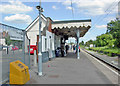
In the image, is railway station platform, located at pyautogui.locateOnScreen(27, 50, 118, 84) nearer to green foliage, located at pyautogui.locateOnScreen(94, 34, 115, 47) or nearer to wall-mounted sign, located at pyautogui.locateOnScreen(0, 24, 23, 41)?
wall-mounted sign, located at pyautogui.locateOnScreen(0, 24, 23, 41)

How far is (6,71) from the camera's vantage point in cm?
626

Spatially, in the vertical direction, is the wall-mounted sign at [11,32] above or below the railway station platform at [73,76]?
above

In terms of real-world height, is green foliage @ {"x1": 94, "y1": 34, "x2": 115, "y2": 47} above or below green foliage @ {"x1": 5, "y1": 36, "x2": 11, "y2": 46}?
above

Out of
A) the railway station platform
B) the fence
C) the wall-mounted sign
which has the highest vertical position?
the wall-mounted sign

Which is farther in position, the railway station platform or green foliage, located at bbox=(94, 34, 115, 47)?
green foliage, located at bbox=(94, 34, 115, 47)

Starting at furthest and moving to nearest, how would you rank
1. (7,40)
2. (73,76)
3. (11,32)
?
(73,76) → (11,32) → (7,40)

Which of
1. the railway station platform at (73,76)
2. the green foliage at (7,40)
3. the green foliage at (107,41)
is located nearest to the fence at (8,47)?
the green foliage at (7,40)

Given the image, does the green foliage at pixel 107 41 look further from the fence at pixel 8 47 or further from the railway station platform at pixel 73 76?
the fence at pixel 8 47

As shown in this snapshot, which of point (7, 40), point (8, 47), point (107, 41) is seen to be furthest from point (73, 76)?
point (107, 41)

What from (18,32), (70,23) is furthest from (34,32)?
(18,32)

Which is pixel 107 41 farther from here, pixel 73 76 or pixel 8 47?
pixel 8 47

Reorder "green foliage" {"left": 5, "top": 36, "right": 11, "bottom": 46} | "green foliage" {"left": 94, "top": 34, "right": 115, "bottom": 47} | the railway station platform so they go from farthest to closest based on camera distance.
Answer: "green foliage" {"left": 94, "top": 34, "right": 115, "bottom": 47}
the railway station platform
"green foliage" {"left": 5, "top": 36, "right": 11, "bottom": 46}

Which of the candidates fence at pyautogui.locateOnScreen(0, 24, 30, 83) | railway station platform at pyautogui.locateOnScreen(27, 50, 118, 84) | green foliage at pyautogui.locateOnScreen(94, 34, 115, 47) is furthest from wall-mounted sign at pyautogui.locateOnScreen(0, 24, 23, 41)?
green foliage at pyautogui.locateOnScreen(94, 34, 115, 47)

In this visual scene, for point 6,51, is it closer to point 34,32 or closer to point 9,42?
point 9,42
